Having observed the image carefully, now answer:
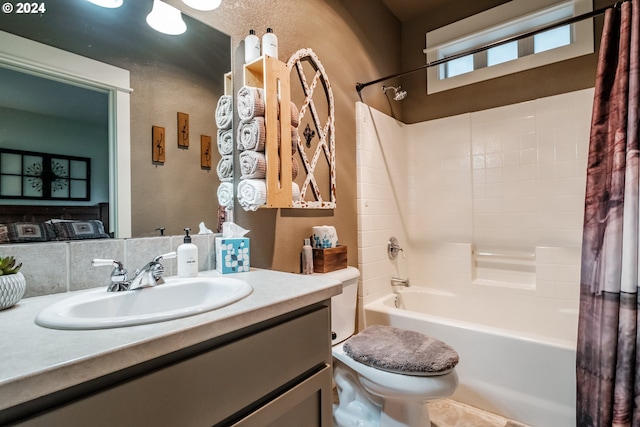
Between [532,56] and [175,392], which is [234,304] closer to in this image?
[175,392]

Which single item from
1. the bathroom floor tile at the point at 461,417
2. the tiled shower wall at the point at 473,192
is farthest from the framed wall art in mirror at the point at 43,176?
the bathroom floor tile at the point at 461,417

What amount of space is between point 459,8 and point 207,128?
2.38 m

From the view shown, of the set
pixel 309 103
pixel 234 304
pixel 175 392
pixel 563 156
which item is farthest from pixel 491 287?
pixel 175 392

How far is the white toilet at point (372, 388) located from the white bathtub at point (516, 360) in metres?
0.41

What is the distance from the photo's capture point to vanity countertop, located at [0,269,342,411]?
44 centimetres

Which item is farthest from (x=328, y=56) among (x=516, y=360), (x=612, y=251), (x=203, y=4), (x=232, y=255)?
(x=516, y=360)

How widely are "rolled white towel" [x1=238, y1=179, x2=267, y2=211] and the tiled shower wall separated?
989 mm

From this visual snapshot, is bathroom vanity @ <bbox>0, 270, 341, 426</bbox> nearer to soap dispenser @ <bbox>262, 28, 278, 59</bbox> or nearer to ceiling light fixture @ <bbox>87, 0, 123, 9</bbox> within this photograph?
ceiling light fixture @ <bbox>87, 0, 123, 9</bbox>

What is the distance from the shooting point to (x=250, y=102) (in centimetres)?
131

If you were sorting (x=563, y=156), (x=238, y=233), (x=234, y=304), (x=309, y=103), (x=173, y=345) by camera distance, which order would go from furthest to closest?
(x=563, y=156) < (x=309, y=103) < (x=238, y=233) < (x=234, y=304) < (x=173, y=345)

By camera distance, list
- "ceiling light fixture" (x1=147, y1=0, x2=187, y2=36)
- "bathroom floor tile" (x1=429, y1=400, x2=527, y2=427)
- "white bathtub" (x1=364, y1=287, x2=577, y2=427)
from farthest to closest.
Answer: "bathroom floor tile" (x1=429, y1=400, x2=527, y2=427) < "white bathtub" (x1=364, y1=287, x2=577, y2=427) < "ceiling light fixture" (x1=147, y1=0, x2=187, y2=36)

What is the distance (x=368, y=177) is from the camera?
88.8 inches

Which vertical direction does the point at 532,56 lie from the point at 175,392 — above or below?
above


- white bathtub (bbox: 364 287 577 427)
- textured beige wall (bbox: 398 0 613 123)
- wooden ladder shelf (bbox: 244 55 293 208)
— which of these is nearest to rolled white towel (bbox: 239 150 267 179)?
wooden ladder shelf (bbox: 244 55 293 208)
